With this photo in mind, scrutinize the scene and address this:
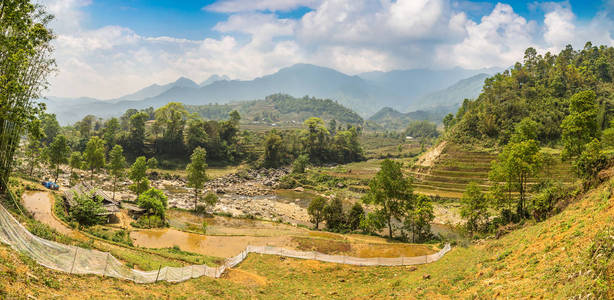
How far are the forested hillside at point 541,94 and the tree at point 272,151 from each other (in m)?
44.3

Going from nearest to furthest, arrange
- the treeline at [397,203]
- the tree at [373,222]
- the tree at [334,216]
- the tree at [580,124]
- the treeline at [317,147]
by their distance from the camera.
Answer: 1. the tree at [580,124]
2. the treeline at [397,203]
3. the tree at [373,222]
4. the tree at [334,216]
5. the treeline at [317,147]

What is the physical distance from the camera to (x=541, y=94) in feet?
195

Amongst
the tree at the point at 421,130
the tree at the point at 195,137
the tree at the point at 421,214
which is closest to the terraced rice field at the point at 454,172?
the tree at the point at 421,214

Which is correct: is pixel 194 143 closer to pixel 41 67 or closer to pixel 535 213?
pixel 41 67

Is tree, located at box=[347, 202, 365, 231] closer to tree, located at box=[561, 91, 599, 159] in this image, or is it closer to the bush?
the bush

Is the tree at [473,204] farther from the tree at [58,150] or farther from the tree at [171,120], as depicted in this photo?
the tree at [171,120]

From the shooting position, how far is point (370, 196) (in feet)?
97.7

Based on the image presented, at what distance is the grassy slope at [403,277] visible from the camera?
935 cm

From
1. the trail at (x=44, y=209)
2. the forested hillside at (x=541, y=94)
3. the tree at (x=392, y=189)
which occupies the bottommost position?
the trail at (x=44, y=209)

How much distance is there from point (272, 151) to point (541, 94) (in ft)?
206

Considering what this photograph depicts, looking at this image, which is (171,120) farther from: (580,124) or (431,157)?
(580,124)

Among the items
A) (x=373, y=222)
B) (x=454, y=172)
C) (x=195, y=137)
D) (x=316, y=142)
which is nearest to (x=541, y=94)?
(x=454, y=172)

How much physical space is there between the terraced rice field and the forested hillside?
15.5 ft

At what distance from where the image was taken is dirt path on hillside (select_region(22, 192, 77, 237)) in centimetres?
2027
